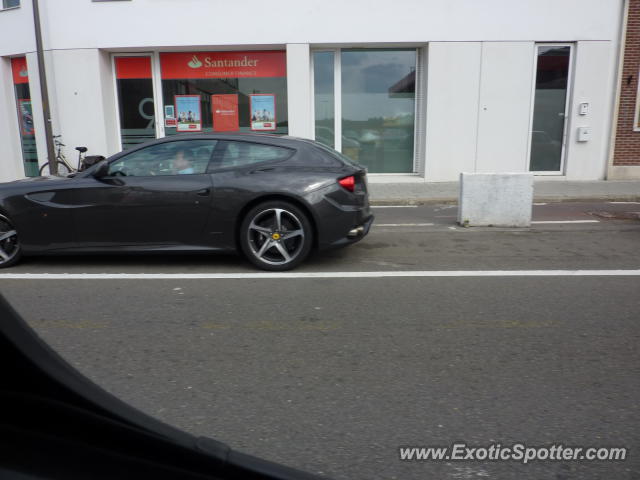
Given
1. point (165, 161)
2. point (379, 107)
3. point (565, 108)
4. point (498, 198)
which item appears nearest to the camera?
point (165, 161)

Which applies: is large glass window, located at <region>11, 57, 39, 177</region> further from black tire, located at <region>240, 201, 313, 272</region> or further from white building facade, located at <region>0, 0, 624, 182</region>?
black tire, located at <region>240, 201, 313, 272</region>

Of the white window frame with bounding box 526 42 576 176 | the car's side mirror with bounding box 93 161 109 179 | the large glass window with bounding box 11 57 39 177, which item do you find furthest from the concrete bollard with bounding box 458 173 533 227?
the large glass window with bounding box 11 57 39 177

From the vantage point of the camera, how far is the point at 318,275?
18.4 feet

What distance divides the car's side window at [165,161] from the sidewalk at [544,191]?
18.5 ft

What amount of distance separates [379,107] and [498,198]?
21.2ft

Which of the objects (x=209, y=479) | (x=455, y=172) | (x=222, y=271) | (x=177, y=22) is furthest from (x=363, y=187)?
(x=177, y=22)

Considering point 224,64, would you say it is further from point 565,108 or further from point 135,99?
point 565,108

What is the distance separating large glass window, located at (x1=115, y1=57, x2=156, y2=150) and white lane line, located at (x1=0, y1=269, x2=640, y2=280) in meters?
9.25

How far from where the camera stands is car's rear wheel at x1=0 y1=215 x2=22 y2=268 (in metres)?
5.89

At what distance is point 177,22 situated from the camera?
1302 cm

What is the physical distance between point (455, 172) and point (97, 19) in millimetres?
9938

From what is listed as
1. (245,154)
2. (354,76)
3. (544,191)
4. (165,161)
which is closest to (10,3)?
(354,76)

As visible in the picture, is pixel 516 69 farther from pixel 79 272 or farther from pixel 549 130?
pixel 79 272

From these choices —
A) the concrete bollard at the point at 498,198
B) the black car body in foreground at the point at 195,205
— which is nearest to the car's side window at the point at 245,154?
the black car body in foreground at the point at 195,205
